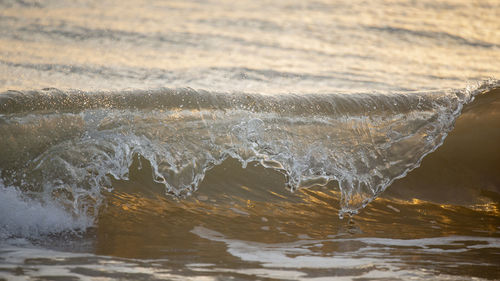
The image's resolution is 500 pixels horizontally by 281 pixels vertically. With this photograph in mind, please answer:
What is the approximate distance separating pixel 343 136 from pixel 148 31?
2.24 meters

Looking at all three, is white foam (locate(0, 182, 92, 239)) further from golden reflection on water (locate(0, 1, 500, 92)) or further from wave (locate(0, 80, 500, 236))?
golden reflection on water (locate(0, 1, 500, 92))

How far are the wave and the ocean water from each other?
0.01m

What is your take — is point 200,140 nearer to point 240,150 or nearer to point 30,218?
point 240,150

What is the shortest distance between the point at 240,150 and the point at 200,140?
228 mm

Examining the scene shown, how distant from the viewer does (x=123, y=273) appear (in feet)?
5.80

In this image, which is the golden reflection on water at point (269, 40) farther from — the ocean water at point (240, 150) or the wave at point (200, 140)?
the wave at point (200, 140)

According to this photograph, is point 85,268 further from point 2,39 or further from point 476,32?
point 476,32

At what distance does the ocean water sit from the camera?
2115 mm

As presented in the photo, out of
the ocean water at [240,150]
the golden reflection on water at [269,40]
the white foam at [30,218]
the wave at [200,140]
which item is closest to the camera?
the ocean water at [240,150]

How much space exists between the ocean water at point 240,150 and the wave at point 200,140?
11mm

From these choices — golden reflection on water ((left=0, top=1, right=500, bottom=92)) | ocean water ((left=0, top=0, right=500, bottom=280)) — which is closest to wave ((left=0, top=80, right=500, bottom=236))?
ocean water ((left=0, top=0, right=500, bottom=280))

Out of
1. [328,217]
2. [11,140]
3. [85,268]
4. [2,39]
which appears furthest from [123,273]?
[2,39]

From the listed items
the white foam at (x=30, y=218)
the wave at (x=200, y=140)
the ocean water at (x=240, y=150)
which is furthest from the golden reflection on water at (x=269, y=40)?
the white foam at (x=30, y=218)

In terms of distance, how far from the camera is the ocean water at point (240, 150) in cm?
212
